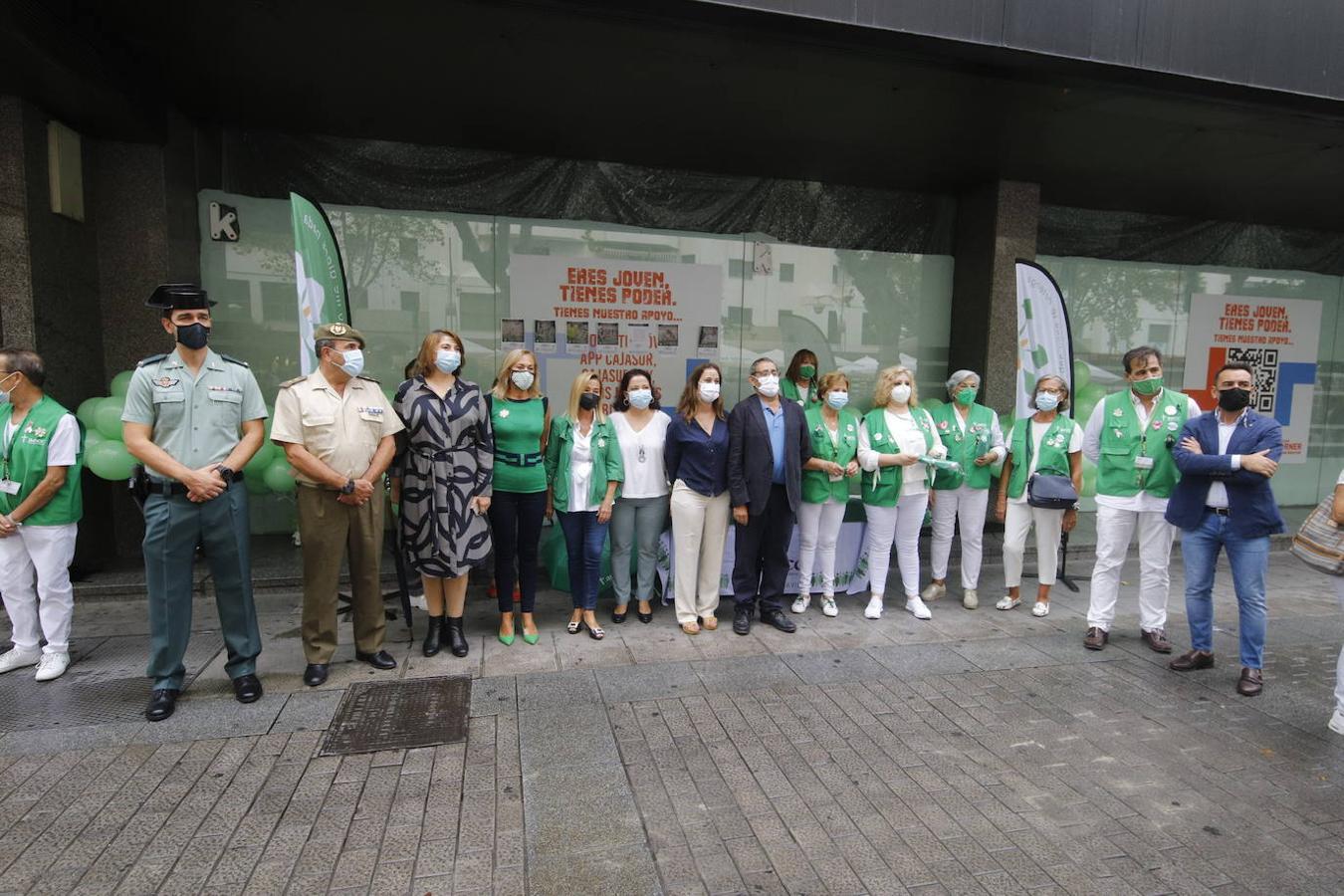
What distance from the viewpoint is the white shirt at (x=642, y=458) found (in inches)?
198

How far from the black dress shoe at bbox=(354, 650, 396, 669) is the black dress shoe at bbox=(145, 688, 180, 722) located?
0.95 metres

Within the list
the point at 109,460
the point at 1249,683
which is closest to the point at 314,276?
the point at 109,460

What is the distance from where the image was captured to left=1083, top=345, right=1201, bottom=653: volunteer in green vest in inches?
190

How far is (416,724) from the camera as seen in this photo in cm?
372

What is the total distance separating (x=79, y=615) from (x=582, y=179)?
5690mm

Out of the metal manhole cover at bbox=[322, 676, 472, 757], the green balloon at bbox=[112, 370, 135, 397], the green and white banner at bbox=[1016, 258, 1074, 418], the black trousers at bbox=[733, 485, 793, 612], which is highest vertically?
the green and white banner at bbox=[1016, 258, 1074, 418]

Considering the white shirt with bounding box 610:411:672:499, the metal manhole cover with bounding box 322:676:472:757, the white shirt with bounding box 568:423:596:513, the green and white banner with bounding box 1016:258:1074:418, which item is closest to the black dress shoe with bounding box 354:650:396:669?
the metal manhole cover with bounding box 322:676:472:757

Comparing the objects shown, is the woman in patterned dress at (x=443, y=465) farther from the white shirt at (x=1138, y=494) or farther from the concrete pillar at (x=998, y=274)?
the concrete pillar at (x=998, y=274)

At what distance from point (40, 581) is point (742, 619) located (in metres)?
Result: 4.29

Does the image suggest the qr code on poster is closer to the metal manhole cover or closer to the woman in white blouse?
the woman in white blouse

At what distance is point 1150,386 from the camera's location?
484 cm

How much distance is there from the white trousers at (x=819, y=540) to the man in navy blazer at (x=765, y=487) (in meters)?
0.31

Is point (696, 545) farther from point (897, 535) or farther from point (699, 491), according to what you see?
point (897, 535)

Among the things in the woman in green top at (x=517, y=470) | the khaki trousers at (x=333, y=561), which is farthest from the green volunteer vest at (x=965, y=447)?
the khaki trousers at (x=333, y=561)
